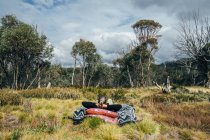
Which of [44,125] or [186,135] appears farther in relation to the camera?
[44,125]

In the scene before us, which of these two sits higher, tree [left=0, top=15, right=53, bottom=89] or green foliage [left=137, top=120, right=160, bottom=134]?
tree [left=0, top=15, right=53, bottom=89]

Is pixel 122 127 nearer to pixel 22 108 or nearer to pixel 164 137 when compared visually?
pixel 164 137

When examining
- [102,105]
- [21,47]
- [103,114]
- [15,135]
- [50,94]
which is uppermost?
[21,47]

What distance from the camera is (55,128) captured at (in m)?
10.1

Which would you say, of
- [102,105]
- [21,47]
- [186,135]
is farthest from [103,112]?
[21,47]

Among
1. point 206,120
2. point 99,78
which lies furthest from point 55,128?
point 99,78

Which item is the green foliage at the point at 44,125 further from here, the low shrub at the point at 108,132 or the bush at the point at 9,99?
the bush at the point at 9,99

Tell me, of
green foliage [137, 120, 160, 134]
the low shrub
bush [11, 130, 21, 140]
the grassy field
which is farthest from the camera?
green foliage [137, 120, 160, 134]

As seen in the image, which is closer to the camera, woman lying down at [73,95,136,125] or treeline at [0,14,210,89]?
woman lying down at [73,95,136,125]

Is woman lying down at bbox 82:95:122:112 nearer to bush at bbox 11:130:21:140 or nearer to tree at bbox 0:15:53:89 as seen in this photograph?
bush at bbox 11:130:21:140

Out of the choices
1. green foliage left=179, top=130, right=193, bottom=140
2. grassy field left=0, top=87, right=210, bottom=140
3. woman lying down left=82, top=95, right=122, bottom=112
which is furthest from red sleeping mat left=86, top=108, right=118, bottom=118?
green foliage left=179, top=130, right=193, bottom=140

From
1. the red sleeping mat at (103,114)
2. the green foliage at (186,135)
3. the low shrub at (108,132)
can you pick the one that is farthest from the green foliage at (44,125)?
the green foliage at (186,135)

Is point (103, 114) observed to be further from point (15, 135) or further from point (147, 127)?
point (15, 135)

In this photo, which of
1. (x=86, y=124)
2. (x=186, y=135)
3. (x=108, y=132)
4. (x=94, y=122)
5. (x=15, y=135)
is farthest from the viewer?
(x=86, y=124)
